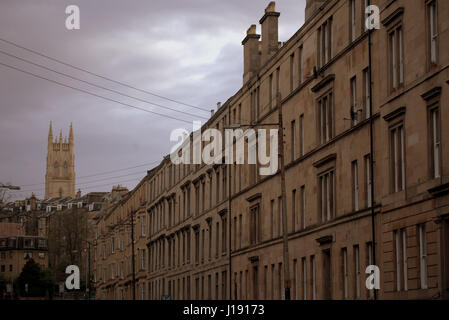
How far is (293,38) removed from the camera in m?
55.3

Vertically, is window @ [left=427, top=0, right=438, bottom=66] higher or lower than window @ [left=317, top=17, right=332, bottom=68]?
lower

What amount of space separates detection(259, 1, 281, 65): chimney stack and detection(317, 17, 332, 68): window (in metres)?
12.5

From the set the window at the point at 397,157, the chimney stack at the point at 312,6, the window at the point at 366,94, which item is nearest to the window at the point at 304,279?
the window at the point at 366,94

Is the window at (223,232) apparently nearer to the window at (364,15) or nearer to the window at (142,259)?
the window at (364,15)

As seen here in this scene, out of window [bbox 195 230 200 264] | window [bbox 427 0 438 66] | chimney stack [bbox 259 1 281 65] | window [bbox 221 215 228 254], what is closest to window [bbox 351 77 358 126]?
window [bbox 427 0 438 66]

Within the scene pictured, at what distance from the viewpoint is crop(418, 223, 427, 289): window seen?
1389 inches

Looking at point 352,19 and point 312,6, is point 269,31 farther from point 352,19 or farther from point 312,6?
point 352,19

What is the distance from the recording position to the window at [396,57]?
38.8 metres

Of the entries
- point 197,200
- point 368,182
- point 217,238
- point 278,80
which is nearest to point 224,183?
point 217,238

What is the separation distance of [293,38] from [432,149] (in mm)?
21901

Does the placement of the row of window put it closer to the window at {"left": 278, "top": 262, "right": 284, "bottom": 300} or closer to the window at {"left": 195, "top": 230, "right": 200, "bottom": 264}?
the window at {"left": 195, "top": 230, "right": 200, "bottom": 264}

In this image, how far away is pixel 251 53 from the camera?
69.6 meters
